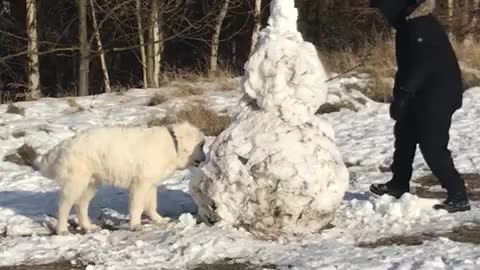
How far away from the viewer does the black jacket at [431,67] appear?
659 cm

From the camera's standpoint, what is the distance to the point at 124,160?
6.54 m

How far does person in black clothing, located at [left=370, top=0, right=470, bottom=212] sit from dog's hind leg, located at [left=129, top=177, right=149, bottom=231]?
7.14 feet

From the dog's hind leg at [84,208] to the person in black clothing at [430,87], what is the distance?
8.61 feet

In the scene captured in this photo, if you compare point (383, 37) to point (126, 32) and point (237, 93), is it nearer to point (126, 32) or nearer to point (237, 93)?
point (237, 93)

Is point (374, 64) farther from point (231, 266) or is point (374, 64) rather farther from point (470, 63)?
point (231, 266)

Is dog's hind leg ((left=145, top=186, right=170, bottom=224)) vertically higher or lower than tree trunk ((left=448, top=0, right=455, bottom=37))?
lower

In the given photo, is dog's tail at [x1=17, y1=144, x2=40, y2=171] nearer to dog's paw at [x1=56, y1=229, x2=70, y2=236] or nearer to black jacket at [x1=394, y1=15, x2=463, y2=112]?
dog's paw at [x1=56, y1=229, x2=70, y2=236]

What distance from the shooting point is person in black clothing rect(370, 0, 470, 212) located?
6.59 meters

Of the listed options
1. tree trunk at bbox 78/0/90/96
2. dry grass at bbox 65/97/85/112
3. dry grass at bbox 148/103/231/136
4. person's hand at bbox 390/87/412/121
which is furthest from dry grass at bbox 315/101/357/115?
tree trunk at bbox 78/0/90/96

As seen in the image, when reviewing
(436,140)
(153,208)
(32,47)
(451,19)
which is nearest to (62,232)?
(153,208)

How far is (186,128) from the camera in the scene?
22.0 feet

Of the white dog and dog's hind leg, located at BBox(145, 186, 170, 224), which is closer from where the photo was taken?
the white dog

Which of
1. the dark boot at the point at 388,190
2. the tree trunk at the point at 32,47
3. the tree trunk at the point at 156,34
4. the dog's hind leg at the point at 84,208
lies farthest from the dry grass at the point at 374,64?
the dog's hind leg at the point at 84,208

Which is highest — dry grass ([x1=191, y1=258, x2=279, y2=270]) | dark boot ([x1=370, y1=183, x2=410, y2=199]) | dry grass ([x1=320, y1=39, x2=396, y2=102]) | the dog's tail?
dry grass ([x1=320, y1=39, x2=396, y2=102])
